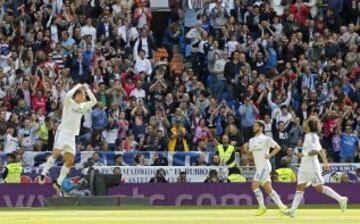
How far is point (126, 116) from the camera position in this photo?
4153 centimetres

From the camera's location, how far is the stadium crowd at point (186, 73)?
40625mm

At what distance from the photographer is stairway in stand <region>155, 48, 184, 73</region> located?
148ft

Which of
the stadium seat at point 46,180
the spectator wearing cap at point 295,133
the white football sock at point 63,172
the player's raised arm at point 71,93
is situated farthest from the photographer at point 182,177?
the player's raised arm at point 71,93

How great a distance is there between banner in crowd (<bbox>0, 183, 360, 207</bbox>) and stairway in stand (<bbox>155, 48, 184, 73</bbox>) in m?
7.71

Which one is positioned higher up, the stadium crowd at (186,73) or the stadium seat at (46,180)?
the stadium crowd at (186,73)

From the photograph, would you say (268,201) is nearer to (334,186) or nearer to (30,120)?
(334,186)

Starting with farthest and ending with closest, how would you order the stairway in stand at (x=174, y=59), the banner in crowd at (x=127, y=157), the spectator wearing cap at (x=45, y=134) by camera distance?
the stairway in stand at (x=174, y=59), the spectator wearing cap at (x=45, y=134), the banner in crowd at (x=127, y=157)

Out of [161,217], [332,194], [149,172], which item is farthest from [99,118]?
[161,217]

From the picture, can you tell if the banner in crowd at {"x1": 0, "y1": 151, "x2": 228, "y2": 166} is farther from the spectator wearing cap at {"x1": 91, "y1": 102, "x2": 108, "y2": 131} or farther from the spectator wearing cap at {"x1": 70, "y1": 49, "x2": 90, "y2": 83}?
the spectator wearing cap at {"x1": 70, "y1": 49, "x2": 90, "y2": 83}

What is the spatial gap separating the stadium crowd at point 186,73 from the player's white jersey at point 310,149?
9065mm

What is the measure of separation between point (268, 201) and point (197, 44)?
29.0 feet

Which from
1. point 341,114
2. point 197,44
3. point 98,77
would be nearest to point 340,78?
point 341,114

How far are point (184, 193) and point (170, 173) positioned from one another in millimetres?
790

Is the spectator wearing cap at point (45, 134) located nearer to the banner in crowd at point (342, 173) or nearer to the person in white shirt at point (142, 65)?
the person in white shirt at point (142, 65)
